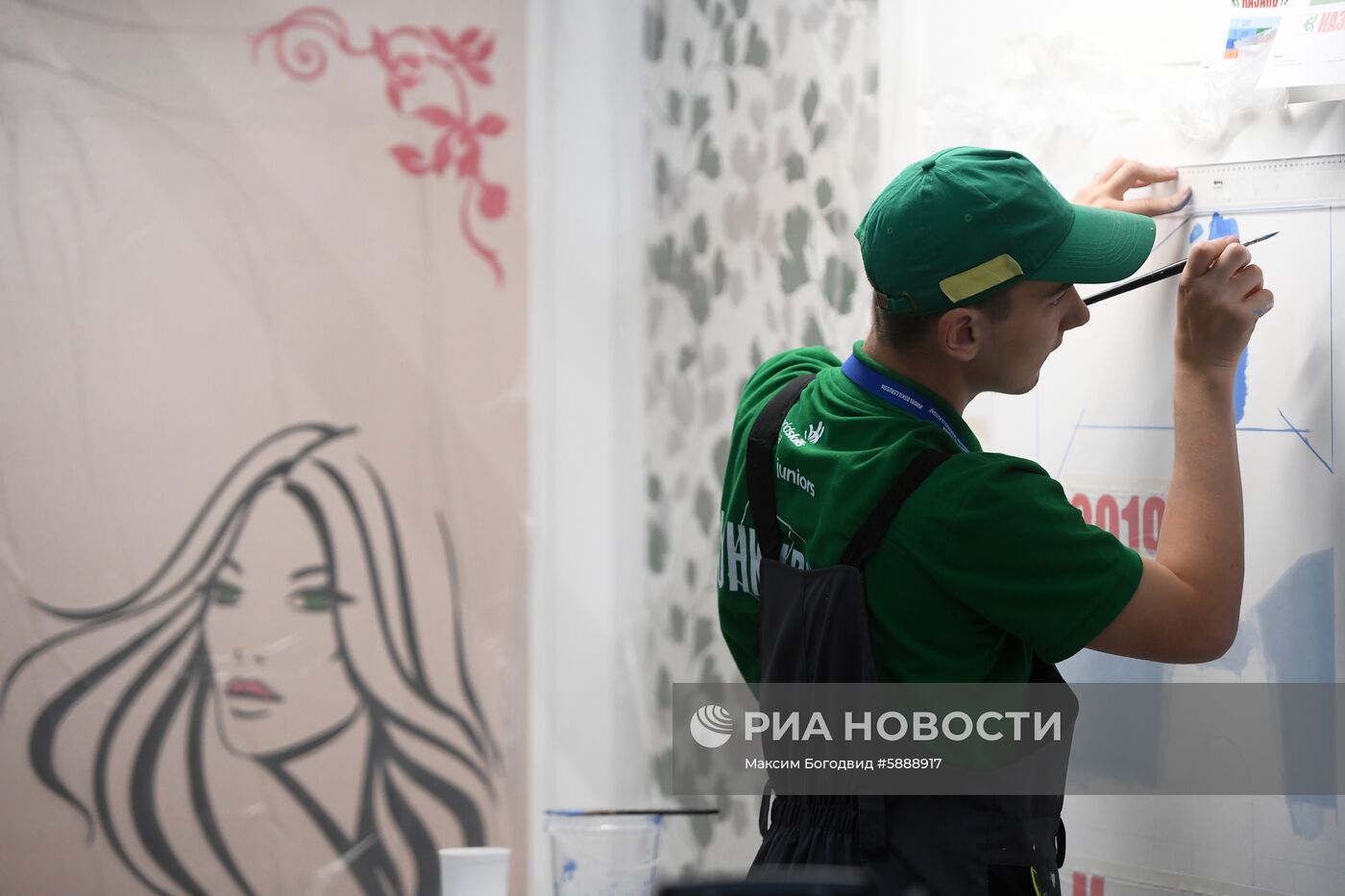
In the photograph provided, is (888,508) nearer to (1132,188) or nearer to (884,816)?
(884,816)

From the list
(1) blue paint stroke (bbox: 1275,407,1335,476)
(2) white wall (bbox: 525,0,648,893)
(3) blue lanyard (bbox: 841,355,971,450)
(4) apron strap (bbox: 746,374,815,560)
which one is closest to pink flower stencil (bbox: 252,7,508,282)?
(2) white wall (bbox: 525,0,648,893)

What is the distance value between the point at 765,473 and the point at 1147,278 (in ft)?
1.41

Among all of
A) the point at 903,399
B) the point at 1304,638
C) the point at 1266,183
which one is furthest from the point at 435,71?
the point at 1304,638

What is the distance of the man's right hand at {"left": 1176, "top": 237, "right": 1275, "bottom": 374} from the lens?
107 cm

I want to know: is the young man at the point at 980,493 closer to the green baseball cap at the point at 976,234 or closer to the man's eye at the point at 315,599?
the green baseball cap at the point at 976,234

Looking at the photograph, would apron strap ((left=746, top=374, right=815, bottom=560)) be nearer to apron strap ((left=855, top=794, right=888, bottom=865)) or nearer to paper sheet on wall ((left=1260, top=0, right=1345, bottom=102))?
apron strap ((left=855, top=794, right=888, bottom=865))

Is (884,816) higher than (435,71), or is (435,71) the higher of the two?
(435,71)

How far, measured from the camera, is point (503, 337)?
73.3 inches

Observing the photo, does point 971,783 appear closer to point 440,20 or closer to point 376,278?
point 376,278

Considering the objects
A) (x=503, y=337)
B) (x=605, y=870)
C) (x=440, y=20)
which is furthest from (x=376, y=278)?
(x=605, y=870)

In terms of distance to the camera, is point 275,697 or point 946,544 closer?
point 946,544

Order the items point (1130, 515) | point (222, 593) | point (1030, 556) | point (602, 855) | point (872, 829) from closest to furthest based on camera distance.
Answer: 1. point (1030, 556)
2. point (872, 829)
3. point (1130, 515)
4. point (602, 855)
5. point (222, 593)

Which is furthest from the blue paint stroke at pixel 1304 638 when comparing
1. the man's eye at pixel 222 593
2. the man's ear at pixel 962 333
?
the man's eye at pixel 222 593

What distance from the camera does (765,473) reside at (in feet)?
3.75
